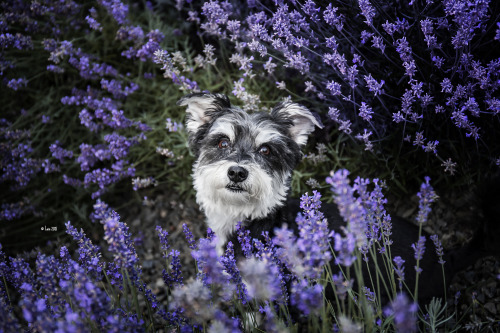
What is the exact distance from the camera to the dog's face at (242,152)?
2.96 metres

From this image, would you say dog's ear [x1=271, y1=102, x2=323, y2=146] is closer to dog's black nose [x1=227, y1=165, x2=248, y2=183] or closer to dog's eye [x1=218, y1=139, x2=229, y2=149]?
dog's eye [x1=218, y1=139, x2=229, y2=149]

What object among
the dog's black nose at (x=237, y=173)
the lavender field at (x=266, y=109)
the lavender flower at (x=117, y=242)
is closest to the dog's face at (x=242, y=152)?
the dog's black nose at (x=237, y=173)

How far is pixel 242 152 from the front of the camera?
3170 mm

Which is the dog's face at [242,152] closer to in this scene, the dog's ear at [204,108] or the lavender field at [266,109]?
the dog's ear at [204,108]

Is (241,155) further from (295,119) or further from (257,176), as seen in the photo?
(295,119)

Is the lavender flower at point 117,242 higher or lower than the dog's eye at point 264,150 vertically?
lower

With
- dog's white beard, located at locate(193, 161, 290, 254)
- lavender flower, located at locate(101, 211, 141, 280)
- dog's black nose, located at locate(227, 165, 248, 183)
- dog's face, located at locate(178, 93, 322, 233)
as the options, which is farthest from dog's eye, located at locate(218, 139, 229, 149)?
lavender flower, located at locate(101, 211, 141, 280)

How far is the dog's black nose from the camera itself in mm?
2873

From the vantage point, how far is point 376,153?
12.6 feet

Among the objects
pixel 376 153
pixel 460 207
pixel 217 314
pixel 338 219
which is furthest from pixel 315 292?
pixel 460 207

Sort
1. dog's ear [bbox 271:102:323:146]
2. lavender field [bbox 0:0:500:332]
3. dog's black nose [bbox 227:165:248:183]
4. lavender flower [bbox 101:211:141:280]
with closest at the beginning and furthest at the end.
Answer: lavender flower [bbox 101:211:141:280] → lavender field [bbox 0:0:500:332] → dog's black nose [bbox 227:165:248:183] → dog's ear [bbox 271:102:323:146]

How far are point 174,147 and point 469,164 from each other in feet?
9.24

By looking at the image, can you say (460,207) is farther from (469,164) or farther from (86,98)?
(86,98)

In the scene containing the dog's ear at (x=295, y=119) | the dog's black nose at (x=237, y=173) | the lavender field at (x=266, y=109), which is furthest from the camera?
the dog's ear at (x=295, y=119)
